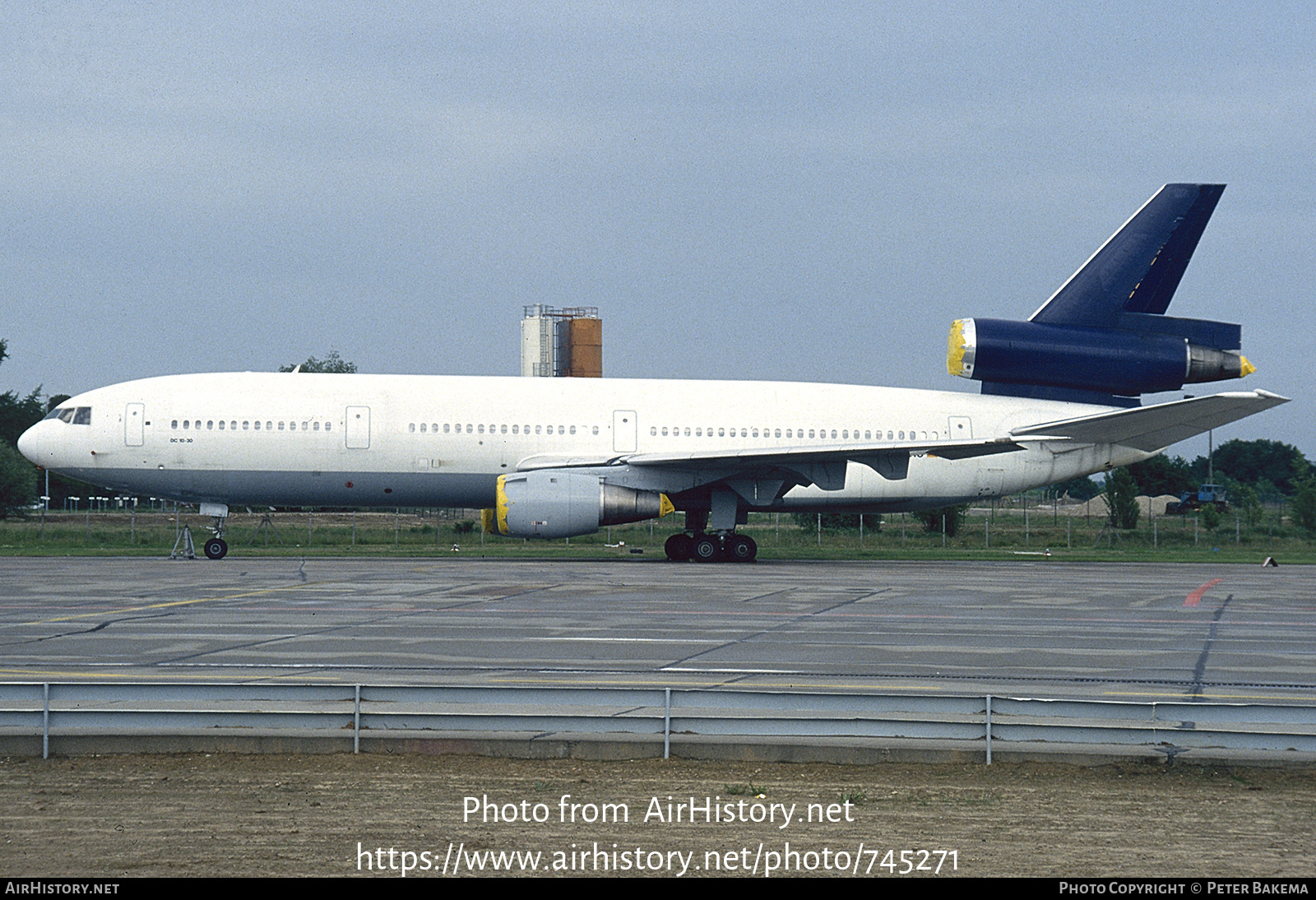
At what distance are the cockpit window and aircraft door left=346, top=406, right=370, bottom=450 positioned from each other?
6.34 metres

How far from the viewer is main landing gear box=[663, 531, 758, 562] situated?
31.9m

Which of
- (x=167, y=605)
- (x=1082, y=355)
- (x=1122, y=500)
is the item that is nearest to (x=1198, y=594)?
(x=1082, y=355)

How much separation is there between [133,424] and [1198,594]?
950 inches

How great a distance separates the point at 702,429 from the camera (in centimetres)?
3212

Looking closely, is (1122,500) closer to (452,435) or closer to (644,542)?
(644,542)

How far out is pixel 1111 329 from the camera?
33562mm

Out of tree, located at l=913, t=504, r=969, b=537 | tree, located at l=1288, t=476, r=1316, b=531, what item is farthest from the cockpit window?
tree, located at l=1288, t=476, r=1316, b=531

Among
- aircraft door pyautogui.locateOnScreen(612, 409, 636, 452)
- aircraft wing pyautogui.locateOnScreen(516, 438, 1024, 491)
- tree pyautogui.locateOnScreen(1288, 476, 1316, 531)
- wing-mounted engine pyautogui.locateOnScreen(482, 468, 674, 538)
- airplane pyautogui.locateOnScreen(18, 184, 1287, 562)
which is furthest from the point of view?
tree pyautogui.locateOnScreen(1288, 476, 1316, 531)

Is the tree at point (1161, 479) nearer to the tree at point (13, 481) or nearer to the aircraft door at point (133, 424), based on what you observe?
the tree at point (13, 481)

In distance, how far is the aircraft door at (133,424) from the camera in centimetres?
3006

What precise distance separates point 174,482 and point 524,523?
28.9ft

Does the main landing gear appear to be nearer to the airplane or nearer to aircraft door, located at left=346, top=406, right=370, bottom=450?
the airplane

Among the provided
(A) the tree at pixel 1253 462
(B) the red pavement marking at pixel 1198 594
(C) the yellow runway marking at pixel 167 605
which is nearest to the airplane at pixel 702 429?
(B) the red pavement marking at pixel 1198 594
